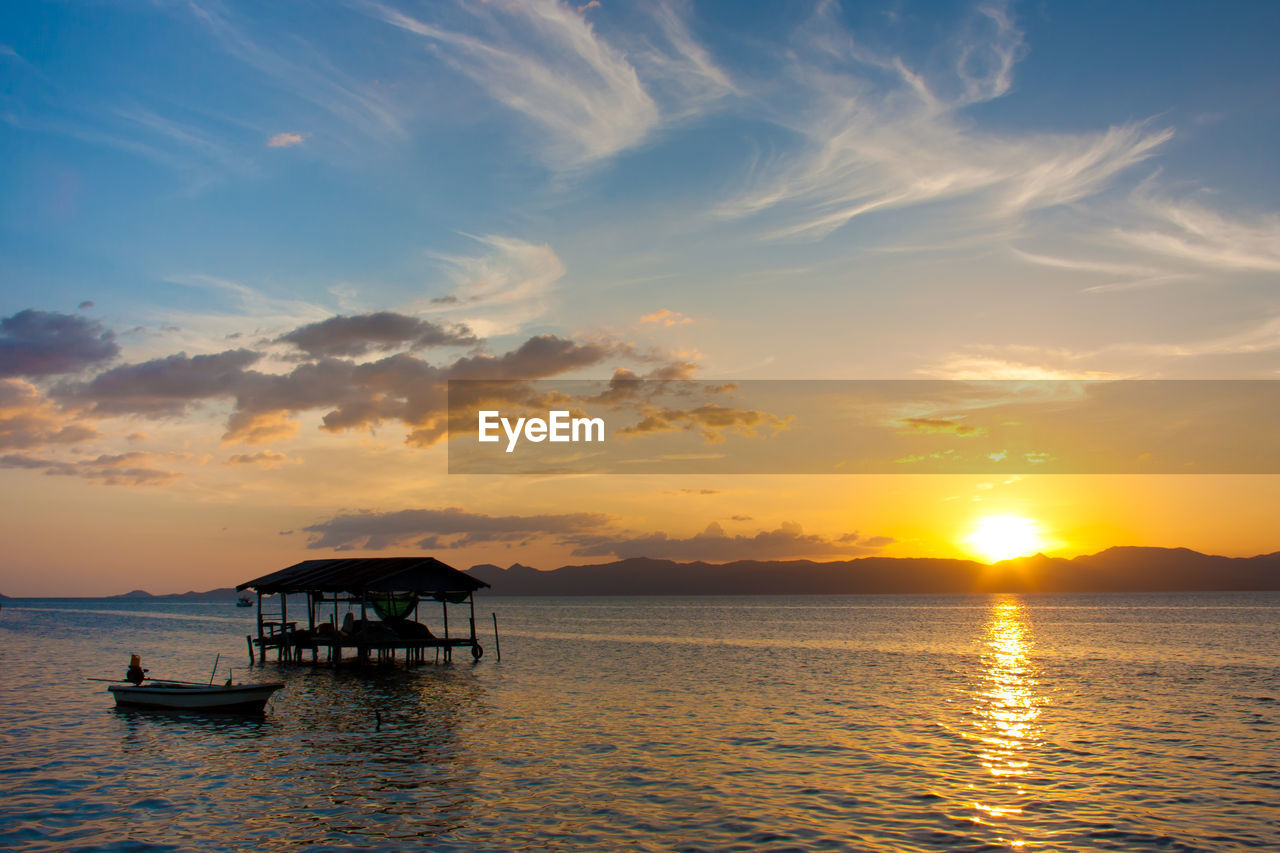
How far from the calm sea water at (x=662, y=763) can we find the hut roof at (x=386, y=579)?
4.74 m

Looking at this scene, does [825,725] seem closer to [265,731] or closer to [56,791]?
[265,731]

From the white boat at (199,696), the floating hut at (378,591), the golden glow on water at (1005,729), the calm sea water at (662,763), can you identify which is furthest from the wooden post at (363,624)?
the golden glow on water at (1005,729)

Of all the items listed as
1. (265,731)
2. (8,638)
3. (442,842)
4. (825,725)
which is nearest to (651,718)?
(825,725)

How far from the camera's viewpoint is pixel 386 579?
46.2 metres

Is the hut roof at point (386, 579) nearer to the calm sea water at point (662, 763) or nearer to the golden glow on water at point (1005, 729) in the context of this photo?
the calm sea water at point (662, 763)

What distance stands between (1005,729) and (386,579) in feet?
101

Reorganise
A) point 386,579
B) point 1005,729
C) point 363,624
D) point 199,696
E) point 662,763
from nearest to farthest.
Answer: point 662,763 → point 1005,729 → point 199,696 → point 386,579 → point 363,624

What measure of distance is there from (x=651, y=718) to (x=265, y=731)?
13.0m

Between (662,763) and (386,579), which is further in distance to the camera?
(386,579)

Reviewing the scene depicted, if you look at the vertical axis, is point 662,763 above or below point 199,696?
below

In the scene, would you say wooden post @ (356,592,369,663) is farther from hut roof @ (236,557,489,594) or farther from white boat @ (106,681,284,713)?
white boat @ (106,681,284,713)

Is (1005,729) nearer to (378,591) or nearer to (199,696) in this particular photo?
(199,696)

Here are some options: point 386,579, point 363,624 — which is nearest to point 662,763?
point 386,579

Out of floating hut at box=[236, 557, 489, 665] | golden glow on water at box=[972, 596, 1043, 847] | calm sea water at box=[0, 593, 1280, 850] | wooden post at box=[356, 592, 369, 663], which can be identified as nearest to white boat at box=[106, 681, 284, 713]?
calm sea water at box=[0, 593, 1280, 850]
